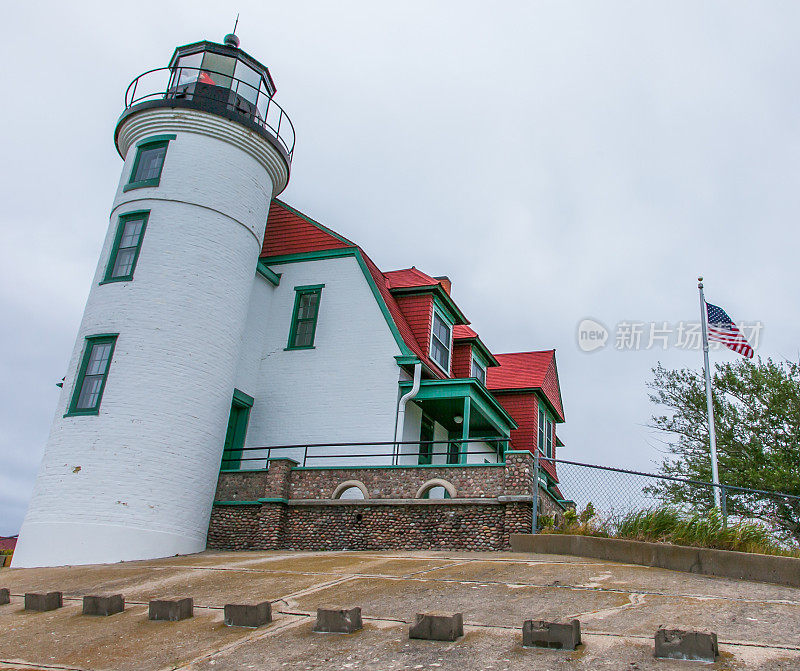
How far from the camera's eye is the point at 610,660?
529cm

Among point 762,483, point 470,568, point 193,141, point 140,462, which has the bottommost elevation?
point 470,568

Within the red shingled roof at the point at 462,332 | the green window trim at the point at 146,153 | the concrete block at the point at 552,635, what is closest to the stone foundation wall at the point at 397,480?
the green window trim at the point at 146,153

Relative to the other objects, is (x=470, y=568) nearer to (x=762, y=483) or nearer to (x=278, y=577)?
(x=278, y=577)

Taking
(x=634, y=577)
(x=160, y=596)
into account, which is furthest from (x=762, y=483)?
(x=160, y=596)

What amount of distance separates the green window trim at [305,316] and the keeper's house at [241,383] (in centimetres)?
4

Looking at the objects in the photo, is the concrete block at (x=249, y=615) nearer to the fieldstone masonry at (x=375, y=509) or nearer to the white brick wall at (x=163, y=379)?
the fieldstone masonry at (x=375, y=509)

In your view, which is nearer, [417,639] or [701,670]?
[701,670]

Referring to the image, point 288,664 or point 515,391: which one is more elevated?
point 515,391

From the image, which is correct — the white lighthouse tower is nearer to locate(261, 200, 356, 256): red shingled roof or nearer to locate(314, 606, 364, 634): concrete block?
locate(261, 200, 356, 256): red shingled roof

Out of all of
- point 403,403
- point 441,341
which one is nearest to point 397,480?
point 403,403

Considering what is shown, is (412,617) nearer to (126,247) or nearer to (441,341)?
(126,247)

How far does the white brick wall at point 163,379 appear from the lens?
594 inches

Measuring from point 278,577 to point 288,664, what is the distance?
4516 millimetres

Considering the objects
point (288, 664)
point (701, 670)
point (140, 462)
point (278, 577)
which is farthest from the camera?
point (140, 462)
